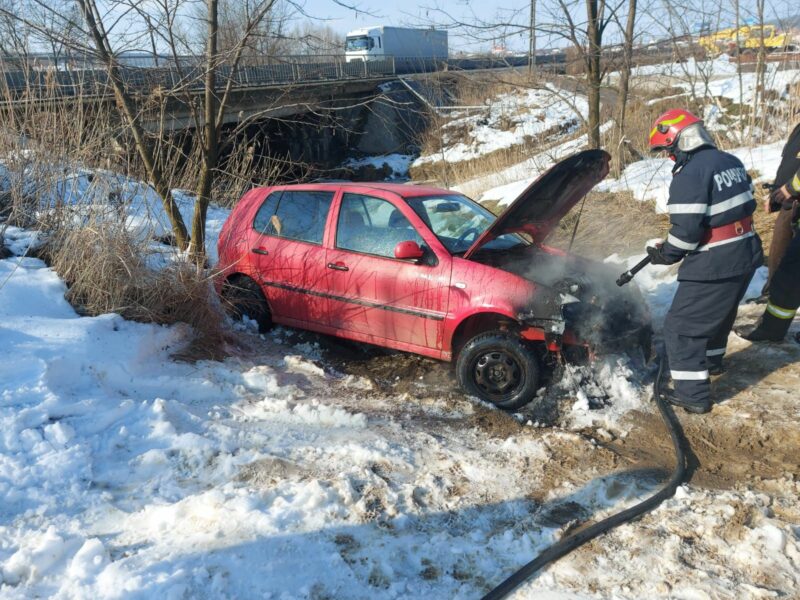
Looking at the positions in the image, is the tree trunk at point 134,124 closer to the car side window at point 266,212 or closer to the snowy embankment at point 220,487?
the car side window at point 266,212

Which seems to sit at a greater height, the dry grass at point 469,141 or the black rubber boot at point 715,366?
the dry grass at point 469,141

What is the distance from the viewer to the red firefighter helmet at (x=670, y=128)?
13.7ft

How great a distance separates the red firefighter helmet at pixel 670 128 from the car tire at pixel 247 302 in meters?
3.80

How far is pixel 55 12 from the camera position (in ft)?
19.4

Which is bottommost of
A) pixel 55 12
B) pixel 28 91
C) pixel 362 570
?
pixel 362 570

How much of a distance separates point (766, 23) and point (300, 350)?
35.0ft

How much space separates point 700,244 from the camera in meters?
4.19

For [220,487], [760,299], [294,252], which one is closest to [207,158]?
[294,252]

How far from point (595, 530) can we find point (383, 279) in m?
2.64

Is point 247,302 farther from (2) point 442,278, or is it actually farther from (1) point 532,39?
(1) point 532,39

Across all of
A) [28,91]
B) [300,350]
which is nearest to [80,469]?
[300,350]

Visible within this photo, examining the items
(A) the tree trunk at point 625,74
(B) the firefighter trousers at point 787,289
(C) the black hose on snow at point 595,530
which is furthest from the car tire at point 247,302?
(A) the tree trunk at point 625,74

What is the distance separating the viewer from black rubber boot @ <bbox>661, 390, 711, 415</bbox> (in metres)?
4.29

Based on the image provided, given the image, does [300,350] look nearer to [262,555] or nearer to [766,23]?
[262,555]
